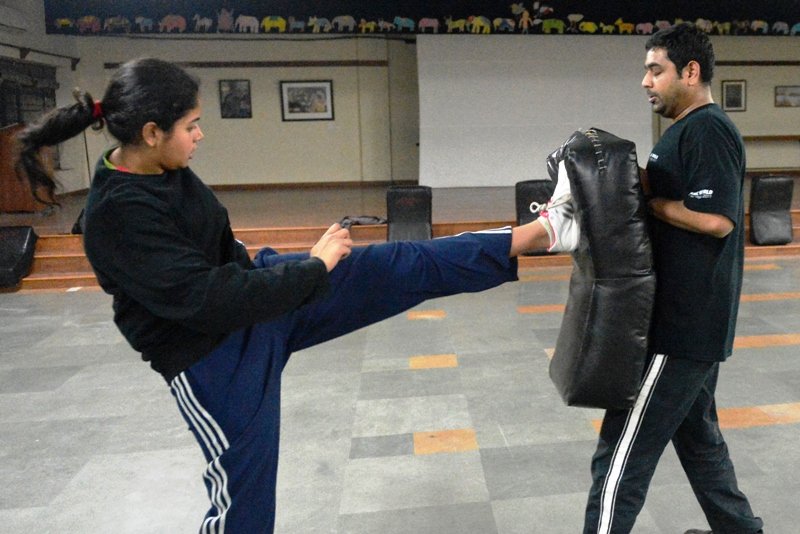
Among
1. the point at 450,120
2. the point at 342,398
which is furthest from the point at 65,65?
the point at 342,398

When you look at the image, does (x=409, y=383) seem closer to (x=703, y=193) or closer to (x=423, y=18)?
(x=703, y=193)

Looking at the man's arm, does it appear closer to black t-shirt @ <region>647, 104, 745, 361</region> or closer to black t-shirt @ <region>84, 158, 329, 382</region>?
black t-shirt @ <region>647, 104, 745, 361</region>

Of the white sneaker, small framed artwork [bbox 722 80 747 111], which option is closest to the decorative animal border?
small framed artwork [bbox 722 80 747 111]

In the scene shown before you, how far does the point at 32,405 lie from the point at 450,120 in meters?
7.97

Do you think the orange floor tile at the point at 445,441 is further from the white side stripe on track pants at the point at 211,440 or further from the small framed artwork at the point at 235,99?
the small framed artwork at the point at 235,99

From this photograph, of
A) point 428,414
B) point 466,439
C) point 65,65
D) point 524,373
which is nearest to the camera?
point 466,439

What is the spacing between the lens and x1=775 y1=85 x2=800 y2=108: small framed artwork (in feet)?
37.4

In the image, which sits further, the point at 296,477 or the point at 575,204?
the point at 296,477

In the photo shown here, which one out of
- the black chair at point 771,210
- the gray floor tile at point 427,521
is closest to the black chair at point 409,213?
the black chair at point 771,210

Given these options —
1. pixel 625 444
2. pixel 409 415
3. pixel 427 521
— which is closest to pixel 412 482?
pixel 427 521

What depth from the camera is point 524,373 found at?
11.9ft

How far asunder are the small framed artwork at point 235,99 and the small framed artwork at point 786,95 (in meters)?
Result: 9.01

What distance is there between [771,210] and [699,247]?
593 centimetres

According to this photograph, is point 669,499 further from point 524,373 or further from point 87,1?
point 87,1
